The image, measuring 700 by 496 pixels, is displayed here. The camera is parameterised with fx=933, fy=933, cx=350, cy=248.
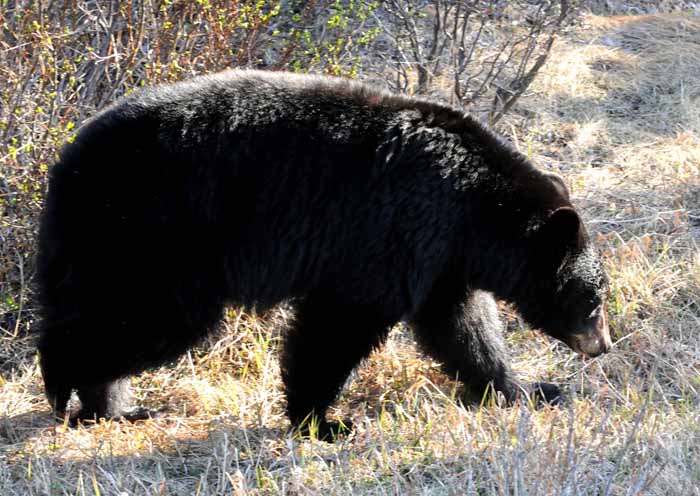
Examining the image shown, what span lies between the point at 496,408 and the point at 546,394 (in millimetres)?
803

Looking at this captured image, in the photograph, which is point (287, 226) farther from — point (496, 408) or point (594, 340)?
point (594, 340)

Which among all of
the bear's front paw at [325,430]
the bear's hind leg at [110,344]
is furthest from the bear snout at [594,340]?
the bear's hind leg at [110,344]

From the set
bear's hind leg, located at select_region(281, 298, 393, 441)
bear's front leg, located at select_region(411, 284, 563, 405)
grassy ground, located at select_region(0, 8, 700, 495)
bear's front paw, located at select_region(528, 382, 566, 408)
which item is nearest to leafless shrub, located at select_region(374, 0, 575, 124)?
grassy ground, located at select_region(0, 8, 700, 495)

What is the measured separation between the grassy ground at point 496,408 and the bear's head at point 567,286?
29cm

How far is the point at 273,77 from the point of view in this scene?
4.35 m

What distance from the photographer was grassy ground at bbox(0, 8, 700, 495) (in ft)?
12.1

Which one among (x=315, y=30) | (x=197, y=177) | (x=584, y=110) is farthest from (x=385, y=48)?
(x=197, y=177)

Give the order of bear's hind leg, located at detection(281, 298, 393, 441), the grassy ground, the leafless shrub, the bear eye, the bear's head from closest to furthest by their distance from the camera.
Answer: the grassy ground → bear's hind leg, located at detection(281, 298, 393, 441) → the bear's head → the bear eye → the leafless shrub

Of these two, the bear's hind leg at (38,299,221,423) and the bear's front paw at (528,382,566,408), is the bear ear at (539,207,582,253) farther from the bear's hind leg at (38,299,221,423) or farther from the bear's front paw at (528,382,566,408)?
the bear's hind leg at (38,299,221,423)

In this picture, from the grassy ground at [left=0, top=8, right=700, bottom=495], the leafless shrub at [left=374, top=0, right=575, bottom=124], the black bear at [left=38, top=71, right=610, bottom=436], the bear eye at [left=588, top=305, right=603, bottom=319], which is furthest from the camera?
the leafless shrub at [left=374, top=0, right=575, bottom=124]

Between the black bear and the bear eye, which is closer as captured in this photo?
the black bear

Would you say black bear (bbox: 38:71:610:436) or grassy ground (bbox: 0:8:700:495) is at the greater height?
black bear (bbox: 38:71:610:436)

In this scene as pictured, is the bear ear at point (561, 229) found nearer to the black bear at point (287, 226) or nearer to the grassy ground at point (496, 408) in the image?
the black bear at point (287, 226)

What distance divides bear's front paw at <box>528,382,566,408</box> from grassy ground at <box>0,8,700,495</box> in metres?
0.13
